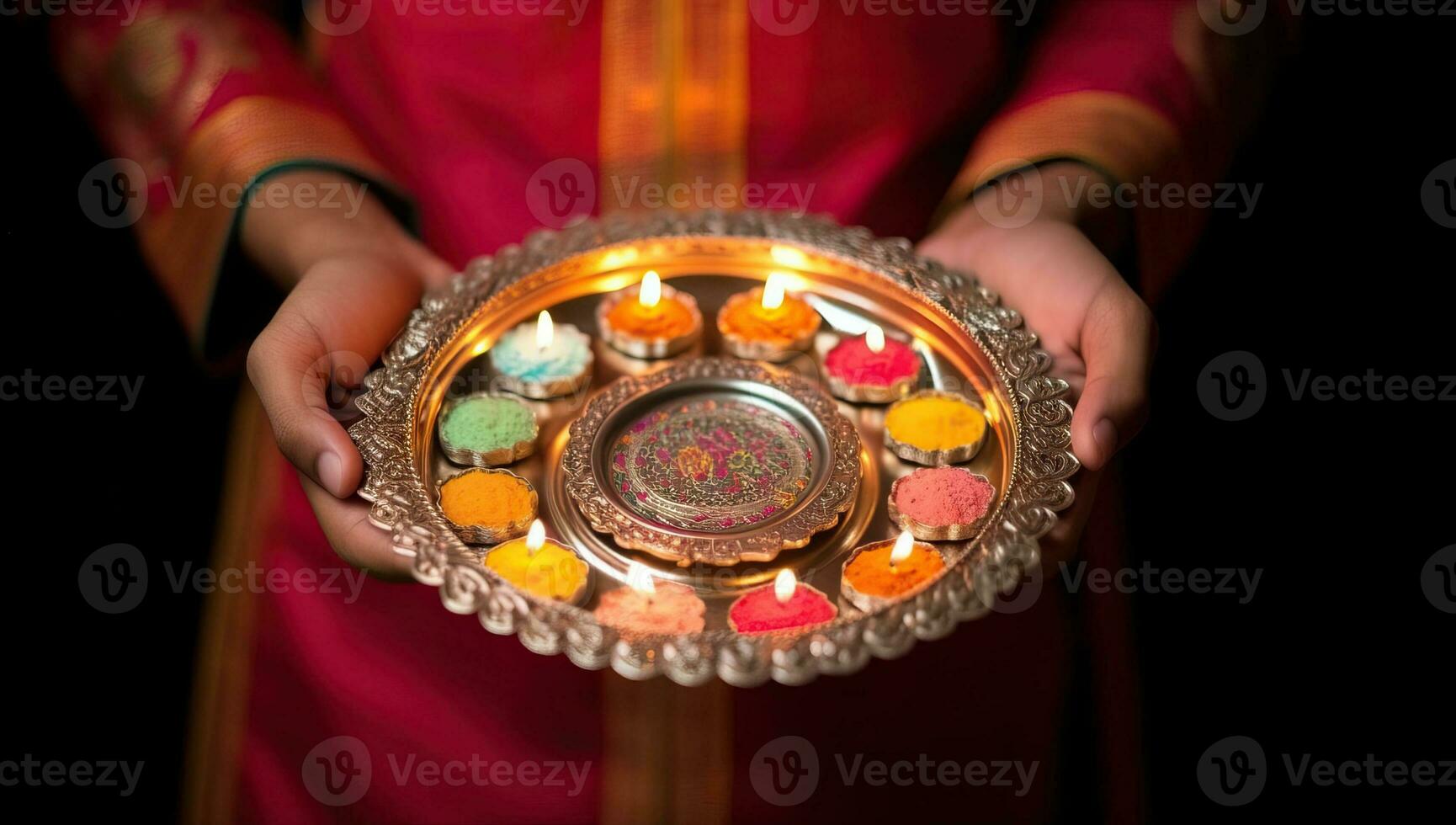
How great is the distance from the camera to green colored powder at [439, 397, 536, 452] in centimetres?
136

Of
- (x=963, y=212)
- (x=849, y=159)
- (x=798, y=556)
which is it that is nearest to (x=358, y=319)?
(x=798, y=556)

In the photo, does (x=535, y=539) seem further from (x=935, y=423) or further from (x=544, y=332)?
(x=935, y=423)

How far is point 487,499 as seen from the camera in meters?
1.29

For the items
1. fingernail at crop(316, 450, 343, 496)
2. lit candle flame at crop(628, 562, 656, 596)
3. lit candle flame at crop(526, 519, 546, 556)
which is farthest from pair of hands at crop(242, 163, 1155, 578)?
lit candle flame at crop(628, 562, 656, 596)

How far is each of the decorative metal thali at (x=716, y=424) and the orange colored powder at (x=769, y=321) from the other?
33mm

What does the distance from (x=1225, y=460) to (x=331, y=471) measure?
162cm

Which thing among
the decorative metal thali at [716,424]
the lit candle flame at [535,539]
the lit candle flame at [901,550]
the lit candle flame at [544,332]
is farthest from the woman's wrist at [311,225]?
the lit candle flame at [901,550]

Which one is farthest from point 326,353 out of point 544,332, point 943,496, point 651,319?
point 943,496

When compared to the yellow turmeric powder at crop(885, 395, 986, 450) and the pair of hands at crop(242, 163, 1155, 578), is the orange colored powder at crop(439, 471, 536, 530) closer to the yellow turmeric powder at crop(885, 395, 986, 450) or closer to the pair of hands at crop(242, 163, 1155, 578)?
the pair of hands at crop(242, 163, 1155, 578)

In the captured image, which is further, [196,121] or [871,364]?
[196,121]

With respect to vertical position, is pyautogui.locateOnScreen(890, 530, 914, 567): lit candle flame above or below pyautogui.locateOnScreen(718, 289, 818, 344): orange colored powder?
below

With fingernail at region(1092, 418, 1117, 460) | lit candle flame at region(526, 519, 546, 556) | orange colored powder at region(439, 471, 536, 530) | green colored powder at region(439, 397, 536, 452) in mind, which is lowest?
lit candle flame at region(526, 519, 546, 556)

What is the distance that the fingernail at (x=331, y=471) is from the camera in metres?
1.24

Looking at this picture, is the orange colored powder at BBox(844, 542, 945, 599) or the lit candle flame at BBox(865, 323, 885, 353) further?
the lit candle flame at BBox(865, 323, 885, 353)
